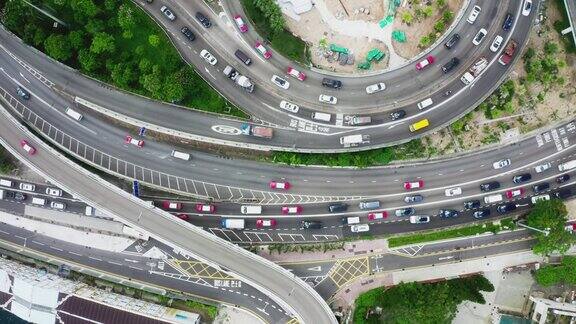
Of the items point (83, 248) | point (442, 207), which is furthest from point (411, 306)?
point (83, 248)

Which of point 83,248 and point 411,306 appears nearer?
point 411,306

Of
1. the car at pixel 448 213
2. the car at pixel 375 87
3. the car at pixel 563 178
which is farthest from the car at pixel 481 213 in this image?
the car at pixel 375 87

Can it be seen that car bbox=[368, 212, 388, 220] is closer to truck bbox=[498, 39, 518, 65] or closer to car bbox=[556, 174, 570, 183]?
car bbox=[556, 174, 570, 183]

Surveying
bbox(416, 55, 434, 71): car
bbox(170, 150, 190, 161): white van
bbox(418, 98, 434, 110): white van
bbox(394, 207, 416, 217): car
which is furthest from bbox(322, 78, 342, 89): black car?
bbox(170, 150, 190, 161): white van

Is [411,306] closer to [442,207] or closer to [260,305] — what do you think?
[442,207]

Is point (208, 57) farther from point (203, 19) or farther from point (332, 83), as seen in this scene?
point (332, 83)
